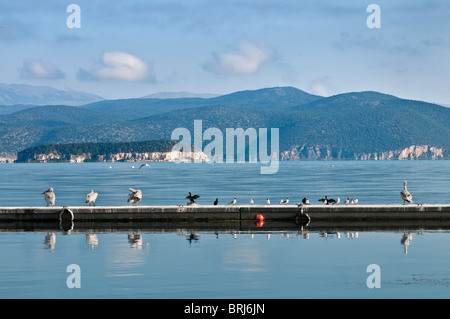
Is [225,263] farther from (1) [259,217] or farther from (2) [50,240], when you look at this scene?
(1) [259,217]

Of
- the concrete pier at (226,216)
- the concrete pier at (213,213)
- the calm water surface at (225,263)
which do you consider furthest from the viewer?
the concrete pier at (213,213)

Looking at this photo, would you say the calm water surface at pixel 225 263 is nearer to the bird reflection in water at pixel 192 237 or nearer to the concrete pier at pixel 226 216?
the bird reflection in water at pixel 192 237

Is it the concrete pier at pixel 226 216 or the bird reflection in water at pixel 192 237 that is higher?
the concrete pier at pixel 226 216

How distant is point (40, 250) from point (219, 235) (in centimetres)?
981

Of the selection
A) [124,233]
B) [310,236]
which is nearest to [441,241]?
[310,236]

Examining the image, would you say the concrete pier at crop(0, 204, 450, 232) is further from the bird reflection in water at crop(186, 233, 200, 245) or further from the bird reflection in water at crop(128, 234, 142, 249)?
the bird reflection in water at crop(128, 234, 142, 249)

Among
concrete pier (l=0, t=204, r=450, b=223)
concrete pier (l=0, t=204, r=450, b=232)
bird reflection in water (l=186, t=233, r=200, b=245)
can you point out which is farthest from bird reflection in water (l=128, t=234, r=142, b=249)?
concrete pier (l=0, t=204, r=450, b=223)

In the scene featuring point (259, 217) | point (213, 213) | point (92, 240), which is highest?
point (213, 213)

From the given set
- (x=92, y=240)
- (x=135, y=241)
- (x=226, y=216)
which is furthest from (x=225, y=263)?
(x=226, y=216)

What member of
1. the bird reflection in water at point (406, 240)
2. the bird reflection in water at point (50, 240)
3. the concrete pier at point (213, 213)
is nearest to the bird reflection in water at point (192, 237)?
the concrete pier at point (213, 213)
